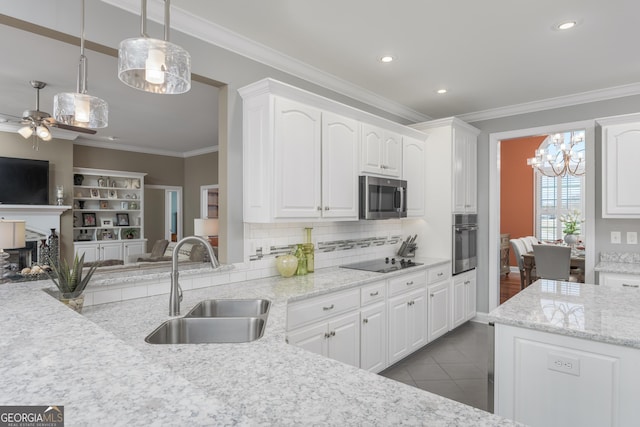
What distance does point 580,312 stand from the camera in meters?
1.78

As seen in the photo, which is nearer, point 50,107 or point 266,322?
point 266,322

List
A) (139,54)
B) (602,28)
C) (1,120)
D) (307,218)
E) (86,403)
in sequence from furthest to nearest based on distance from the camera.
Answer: (1,120), (307,218), (602,28), (139,54), (86,403)

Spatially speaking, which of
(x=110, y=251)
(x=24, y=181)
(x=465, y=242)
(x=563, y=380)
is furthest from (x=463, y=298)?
(x=24, y=181)

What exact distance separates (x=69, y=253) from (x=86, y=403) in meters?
7.03

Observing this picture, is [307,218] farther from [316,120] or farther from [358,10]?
[358,10]

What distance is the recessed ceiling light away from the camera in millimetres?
2488

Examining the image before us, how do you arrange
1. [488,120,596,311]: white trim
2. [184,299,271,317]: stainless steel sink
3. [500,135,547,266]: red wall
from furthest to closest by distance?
[500,135,547,266]: red wall
[488,120,596,311]: white trim
[184,299,271,317]: stainless steel sink

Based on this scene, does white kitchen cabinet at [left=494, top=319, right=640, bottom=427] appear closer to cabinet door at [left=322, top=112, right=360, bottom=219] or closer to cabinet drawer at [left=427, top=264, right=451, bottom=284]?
cabinet door at [left=322, top=112, right=360, bottom=219]

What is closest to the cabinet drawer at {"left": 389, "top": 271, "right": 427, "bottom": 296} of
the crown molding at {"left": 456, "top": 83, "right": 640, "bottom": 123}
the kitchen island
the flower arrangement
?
the kitchen island

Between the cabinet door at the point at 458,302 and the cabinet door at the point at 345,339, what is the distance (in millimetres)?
1780

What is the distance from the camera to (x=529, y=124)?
437 cm

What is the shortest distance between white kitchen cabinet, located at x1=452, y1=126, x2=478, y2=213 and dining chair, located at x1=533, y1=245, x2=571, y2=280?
1.21m

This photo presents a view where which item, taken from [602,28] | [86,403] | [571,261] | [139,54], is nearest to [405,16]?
[602,28]

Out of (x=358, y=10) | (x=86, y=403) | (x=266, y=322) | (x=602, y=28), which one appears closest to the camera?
(x=86, y=403)
